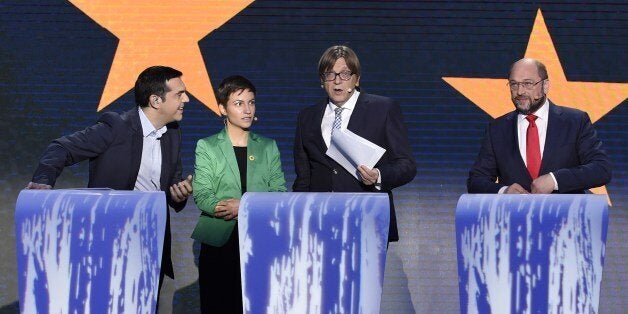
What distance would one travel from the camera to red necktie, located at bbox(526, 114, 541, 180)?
3891 millimetres

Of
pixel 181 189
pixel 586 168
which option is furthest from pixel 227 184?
pixel 586 168

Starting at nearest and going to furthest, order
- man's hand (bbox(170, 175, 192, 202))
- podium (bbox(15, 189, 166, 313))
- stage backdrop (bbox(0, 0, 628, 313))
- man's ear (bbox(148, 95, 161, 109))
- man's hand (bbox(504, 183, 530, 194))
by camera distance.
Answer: podium (bbox(15, 189, 166, 313)) < man's hand (bbox(504, 183, 530, 194)) < man's hand (bbox(170, 175, 192, 202)) < man's ear (bbox(148, 95, 161, 109)) < stage backdrop (bbox(0, 0, 628, 313))

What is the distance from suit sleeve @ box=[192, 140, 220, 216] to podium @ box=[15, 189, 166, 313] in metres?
0.43

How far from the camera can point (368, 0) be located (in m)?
5.26

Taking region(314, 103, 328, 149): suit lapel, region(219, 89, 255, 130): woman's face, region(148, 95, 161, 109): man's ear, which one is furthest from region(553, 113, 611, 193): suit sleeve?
region(148, 95, 161, 109): man's ear

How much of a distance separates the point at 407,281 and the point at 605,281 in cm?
100

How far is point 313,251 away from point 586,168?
3.76 feet

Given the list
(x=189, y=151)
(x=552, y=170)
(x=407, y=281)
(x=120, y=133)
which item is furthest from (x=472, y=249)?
(x=189, y=151)

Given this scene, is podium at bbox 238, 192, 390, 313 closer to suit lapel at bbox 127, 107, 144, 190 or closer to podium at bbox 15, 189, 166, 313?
podium at bbox 15, 189, 166, 313

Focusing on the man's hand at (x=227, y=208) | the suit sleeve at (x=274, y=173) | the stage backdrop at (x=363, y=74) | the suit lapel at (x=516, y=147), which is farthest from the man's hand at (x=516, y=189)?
the stage backdrop at (x=363, y=74)

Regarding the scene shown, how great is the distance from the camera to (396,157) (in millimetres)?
3934

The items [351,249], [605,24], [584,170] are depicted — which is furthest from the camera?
[605,24]

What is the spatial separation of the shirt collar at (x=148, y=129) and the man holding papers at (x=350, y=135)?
0.54 m

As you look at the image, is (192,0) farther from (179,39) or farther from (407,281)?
(407,281)
